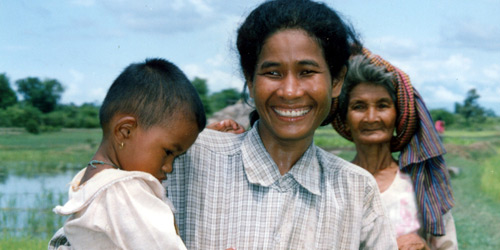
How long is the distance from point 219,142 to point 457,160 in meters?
11.4

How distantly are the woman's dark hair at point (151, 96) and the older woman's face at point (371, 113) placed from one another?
149 cm

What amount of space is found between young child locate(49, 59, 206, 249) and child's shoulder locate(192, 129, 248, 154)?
4.7 inches

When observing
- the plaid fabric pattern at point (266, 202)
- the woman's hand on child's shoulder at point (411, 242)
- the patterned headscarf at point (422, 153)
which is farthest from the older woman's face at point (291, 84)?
the woman's hand on child's shoulder at point (411, 242)

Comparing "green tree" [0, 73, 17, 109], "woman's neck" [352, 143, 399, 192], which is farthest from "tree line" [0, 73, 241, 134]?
"woman's neck" [352, 143, 399, 192]

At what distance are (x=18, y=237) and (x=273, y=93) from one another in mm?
5825

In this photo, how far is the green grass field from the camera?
746cm

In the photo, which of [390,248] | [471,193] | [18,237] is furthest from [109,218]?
[471,193]

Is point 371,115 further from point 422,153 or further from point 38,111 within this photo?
point 38,111

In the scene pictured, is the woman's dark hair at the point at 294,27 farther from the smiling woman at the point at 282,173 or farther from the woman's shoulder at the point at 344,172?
the woman's shoulder at the point at 344,172

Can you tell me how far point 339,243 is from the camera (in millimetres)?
2047

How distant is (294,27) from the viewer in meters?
2.07

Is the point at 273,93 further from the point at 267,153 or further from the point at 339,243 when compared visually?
the point at 339,243

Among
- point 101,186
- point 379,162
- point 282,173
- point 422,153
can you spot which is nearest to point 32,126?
point 379,162

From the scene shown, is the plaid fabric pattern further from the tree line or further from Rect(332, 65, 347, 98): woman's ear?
the tree line
